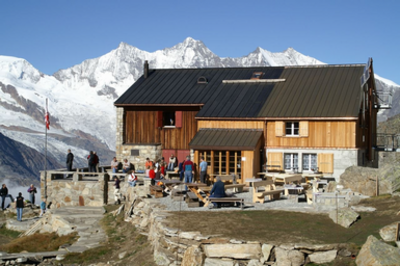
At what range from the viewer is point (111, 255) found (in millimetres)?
20219

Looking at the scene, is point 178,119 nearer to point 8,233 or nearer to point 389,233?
point 8,233

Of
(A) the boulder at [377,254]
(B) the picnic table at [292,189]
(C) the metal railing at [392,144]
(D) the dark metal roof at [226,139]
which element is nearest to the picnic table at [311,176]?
(D) the dark metal roof at [226,139]

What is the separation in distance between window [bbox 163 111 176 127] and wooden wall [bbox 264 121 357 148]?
25.6ft

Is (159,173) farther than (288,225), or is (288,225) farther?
(159,173)

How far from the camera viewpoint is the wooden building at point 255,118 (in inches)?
1267

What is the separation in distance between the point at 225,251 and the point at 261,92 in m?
21.7

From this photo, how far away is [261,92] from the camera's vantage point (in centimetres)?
3662

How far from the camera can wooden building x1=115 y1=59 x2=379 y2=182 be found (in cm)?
3219

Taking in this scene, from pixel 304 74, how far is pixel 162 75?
1025 centimetres

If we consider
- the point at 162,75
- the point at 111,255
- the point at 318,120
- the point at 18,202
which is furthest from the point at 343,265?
the point at 162,75

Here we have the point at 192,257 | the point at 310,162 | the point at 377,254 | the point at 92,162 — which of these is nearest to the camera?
the point at 377,254

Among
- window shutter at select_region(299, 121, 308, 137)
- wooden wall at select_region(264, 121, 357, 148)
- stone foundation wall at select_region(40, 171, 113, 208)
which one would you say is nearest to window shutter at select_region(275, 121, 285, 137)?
wooden wall at select_region(264, 121, 357, 148)

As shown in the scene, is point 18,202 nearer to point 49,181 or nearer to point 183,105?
point 49,181

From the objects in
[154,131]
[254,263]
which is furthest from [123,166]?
[254,263]
